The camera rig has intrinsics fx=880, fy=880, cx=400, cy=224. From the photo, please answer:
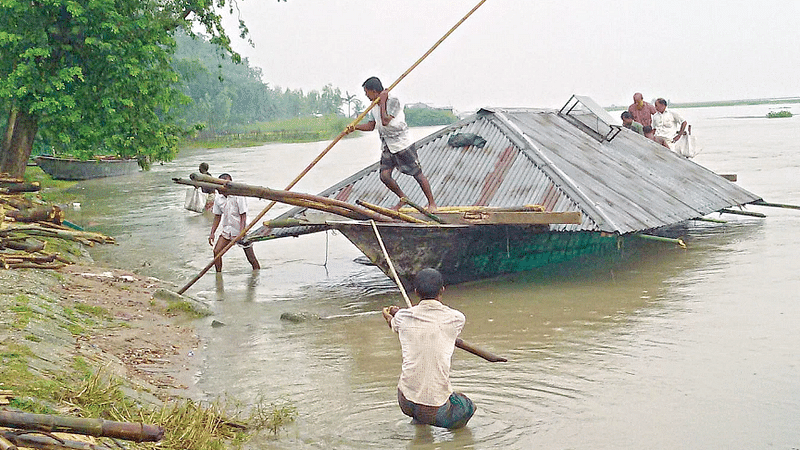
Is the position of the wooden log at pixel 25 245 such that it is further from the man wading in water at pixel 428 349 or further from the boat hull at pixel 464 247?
the man wading in water at pixel 428 349

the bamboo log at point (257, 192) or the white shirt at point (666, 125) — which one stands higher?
the white shirt at point (666, 125)

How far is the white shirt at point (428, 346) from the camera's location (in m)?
5.66

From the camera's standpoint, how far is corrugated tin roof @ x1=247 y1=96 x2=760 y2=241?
10680 mm

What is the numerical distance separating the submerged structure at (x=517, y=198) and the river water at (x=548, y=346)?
541 mm

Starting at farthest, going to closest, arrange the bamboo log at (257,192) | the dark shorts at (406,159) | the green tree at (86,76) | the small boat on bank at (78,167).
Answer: the small boat on bank at (78,167) < the green tree at (86,76) < the dark shorts at (406,159) < the bamboo log at (257,192)

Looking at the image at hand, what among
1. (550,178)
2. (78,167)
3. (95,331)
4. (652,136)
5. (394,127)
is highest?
(394,127)

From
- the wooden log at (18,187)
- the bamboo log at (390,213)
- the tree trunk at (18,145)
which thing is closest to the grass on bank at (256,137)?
the tree trunk at (18,145)

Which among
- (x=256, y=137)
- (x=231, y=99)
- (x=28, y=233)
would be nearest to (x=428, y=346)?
(x=28, y=233)

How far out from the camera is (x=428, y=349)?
5.66 meters

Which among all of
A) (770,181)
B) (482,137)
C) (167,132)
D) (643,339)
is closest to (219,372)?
(643,339)

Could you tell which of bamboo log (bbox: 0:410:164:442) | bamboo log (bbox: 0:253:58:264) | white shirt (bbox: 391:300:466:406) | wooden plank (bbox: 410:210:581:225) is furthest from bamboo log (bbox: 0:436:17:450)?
wooden plank (bbox: 410:210:581:225)

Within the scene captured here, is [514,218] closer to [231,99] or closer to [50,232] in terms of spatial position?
[50,232]

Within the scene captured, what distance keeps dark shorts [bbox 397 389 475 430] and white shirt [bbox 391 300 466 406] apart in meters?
0.05

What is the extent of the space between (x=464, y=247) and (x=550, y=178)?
1.48 meters
